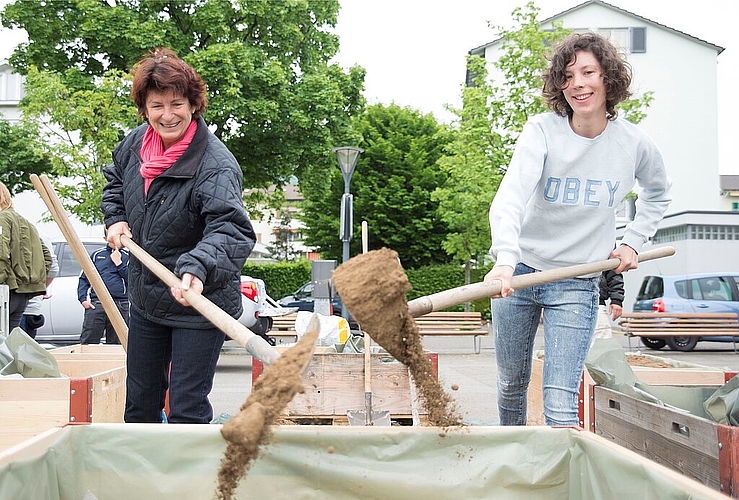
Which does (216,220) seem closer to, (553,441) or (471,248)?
(553,441)

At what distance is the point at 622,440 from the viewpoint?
116 inches

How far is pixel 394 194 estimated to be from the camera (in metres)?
27.9

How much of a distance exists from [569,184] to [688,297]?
1247 cm

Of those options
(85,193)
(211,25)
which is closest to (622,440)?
(85,193)

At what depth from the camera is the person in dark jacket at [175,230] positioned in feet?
9.31

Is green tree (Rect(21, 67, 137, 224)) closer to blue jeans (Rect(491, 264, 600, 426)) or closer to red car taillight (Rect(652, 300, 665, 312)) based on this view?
red car taillight (Rect(652, 300, 665, 312))

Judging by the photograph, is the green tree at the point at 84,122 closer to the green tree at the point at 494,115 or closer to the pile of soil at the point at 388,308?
the green tree at the point at 494,115

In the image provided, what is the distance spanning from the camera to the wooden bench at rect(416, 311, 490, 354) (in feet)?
41.8

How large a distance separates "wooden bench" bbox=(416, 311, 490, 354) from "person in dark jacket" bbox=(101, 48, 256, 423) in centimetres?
961

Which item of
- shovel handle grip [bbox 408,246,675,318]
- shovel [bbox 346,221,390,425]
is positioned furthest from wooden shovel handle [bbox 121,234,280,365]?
shovel [bbox 346,221,390,425]

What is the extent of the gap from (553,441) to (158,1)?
719 inches

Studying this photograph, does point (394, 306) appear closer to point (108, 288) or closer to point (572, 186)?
point (572, 186)

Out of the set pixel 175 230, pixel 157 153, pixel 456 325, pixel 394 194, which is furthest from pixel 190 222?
pixel 394 194

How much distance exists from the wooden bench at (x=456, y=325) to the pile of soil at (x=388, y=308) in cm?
1020
